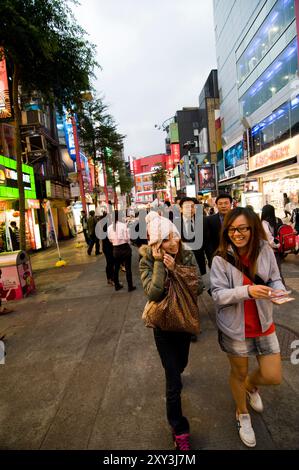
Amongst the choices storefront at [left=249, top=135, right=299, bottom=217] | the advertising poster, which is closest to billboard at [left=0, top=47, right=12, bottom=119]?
storefront at [left=249, top=135, right=299, bottom=217]

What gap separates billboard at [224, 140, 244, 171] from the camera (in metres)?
28.1

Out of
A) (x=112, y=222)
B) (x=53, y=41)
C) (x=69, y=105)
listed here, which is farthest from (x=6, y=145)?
(x=112, y=222)

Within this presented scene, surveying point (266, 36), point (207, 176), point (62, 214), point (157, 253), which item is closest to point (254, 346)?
point (157, 253)

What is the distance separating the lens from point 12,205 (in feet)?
48.9

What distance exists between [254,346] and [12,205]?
15.2 m

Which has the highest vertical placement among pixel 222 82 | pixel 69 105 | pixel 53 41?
pixel 222 82

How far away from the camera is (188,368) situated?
137 inches

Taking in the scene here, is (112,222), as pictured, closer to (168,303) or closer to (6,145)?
(168,303)

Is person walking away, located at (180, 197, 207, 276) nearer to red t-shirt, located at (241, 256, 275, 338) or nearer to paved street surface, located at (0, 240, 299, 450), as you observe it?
paved street surface, located at (0, 240, 299, 450)

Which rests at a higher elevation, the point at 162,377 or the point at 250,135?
the point at 250,135

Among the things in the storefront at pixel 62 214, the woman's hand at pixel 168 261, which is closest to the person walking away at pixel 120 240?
the woman's hand at pixel 168 261

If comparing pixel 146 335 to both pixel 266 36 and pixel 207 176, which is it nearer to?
pixel 266 36

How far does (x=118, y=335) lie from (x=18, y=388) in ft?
5.26

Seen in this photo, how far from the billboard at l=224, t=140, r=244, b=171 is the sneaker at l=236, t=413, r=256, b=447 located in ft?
91.4
